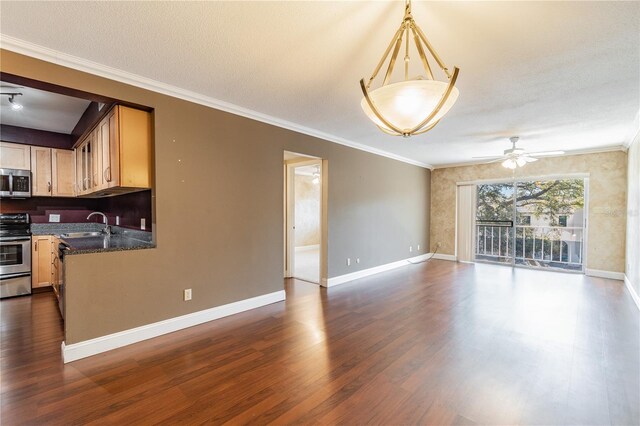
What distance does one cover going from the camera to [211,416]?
185cm

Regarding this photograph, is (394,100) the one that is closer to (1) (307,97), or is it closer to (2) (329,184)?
(1) (307,97)

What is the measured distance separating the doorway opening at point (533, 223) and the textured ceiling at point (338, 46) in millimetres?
3373

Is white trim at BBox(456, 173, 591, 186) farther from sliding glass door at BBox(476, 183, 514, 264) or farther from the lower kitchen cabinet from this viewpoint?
the lower kitchen cabinet

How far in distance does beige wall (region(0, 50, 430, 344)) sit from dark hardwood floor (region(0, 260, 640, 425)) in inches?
14.6

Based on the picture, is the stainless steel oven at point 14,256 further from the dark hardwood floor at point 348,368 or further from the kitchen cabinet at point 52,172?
the kitchen cabinet at point 52,172

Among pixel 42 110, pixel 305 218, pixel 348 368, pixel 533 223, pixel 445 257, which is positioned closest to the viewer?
pixel 348 368

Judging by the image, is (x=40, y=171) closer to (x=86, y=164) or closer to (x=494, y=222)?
(x=86, y=164)

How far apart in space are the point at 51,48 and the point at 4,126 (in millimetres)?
3472

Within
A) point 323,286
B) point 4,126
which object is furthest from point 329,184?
point 4,126

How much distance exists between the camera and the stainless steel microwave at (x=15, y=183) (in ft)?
14.0

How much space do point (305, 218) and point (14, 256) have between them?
23.1ft

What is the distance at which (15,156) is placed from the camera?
4402 mm

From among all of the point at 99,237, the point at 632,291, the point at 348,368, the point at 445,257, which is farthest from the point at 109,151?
the point at 445,257

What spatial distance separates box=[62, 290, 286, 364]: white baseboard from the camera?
2523mm
